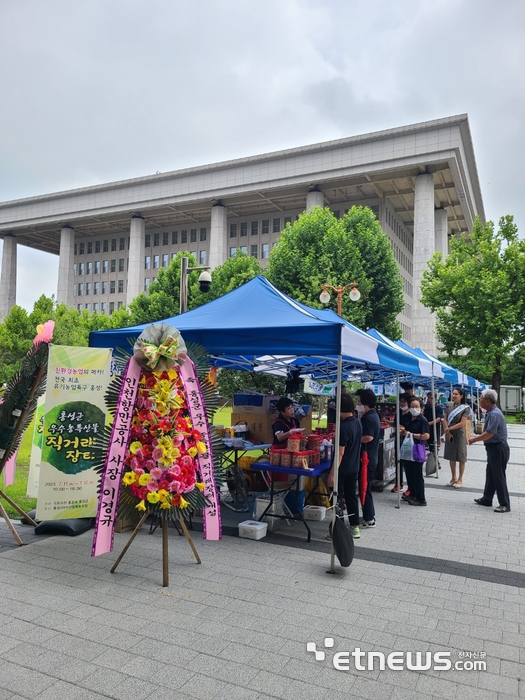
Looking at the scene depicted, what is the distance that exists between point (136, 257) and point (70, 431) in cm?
6139

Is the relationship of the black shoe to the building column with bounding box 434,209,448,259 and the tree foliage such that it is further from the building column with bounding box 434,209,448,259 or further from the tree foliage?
the building column with bounding box 434,209,448,259

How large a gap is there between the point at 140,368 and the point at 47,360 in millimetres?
1736

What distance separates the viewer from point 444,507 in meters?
9.05

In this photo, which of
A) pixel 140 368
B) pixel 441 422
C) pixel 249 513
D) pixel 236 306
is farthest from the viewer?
pixel 441 422

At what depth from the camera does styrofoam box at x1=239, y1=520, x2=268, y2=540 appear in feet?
21.6

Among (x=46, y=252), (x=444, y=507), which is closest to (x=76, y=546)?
(x=444, y=507)

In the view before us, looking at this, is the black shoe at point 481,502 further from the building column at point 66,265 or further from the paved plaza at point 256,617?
the building column at point 66,265

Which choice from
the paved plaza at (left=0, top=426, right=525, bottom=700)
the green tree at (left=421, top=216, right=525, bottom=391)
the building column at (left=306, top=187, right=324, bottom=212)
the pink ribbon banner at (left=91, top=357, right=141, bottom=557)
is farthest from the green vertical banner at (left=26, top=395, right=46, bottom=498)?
the building column at (left=306, top=187, right=324, bottom=212)

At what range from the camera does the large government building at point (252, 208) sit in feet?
160

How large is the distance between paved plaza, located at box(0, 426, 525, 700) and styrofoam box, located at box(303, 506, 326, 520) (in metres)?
0.73

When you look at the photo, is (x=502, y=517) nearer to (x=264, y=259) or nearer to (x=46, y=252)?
(x=264, y=259)

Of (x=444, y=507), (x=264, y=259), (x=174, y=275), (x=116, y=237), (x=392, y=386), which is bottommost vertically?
(x=444, y=507)

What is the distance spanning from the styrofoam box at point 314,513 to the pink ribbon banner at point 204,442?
2.55m

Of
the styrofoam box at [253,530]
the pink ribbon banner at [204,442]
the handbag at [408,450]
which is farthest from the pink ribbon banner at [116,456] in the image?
the handbag at [408,450]
